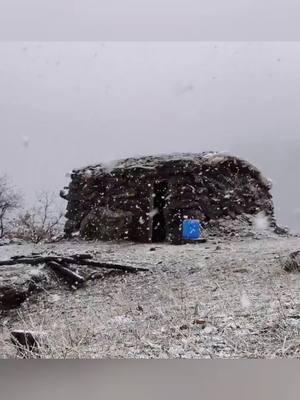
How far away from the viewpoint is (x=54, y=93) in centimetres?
248

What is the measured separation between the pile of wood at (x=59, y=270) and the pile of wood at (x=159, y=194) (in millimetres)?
99

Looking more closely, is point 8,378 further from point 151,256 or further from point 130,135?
point 130,135

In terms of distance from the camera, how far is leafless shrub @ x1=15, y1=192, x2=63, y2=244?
2426 mm

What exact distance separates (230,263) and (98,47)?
0.93 m

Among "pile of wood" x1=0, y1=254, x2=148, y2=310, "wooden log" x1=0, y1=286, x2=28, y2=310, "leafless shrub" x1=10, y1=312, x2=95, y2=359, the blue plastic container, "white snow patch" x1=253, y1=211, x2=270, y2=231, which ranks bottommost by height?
"leafless shrub" x1=10, y1=312, x2=95, y2=359

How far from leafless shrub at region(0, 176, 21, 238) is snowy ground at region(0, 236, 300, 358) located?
0.11 meters

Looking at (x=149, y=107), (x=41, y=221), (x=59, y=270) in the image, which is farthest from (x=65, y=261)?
(x=149, y=107)

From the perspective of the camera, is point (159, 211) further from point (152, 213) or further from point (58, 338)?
point (58, 338)

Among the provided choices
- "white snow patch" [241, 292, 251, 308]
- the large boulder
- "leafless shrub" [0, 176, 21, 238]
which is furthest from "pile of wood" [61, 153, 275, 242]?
"white snow patch" [241, 292, 251, 308]

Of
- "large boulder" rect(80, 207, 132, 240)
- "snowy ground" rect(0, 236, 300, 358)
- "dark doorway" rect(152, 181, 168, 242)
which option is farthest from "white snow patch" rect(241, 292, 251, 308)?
"large boulder" rect(80, 207, 132, 240)

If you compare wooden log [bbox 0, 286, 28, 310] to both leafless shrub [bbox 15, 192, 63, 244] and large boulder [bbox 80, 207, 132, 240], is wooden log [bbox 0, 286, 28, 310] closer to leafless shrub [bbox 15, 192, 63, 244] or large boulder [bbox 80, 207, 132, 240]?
leafless shrub [bbox 15, 192, 63, 244]

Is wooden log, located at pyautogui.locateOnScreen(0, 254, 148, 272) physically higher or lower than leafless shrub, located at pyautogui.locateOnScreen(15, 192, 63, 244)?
lower

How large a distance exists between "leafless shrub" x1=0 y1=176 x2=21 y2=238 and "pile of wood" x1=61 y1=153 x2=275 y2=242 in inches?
6.9

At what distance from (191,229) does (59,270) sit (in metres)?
0.50
